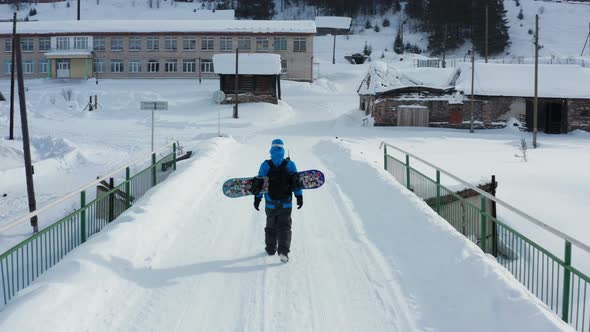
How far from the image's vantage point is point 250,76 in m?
49.1

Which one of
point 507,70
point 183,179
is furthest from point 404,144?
point 183,179

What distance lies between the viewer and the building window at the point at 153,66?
61812 mm

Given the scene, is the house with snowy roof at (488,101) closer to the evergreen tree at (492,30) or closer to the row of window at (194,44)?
the row of window at (194,44)

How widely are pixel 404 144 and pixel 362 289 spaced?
25.6m

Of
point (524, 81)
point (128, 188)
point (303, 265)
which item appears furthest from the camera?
point (524, 81)

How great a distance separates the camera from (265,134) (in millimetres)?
35875

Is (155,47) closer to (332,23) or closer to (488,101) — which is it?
(488,101)

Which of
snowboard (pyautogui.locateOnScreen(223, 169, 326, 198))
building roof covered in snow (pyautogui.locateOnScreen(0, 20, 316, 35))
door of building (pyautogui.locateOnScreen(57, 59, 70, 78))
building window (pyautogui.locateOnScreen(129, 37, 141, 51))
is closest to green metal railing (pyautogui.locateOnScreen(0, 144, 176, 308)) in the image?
snowboard (pyautogui.locateOnScreen(223, 169, 326, 198))

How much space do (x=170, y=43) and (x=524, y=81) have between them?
35.7m

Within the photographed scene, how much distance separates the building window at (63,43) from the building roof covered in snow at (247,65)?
2278 cm

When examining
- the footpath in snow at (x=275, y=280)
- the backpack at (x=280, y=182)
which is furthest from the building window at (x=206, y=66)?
the backpack at (x=280, y=182)

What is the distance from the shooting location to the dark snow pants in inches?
321

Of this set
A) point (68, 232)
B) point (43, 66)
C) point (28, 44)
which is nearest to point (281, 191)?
point (68, 232)

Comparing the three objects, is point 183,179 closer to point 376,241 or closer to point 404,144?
point 376,241
